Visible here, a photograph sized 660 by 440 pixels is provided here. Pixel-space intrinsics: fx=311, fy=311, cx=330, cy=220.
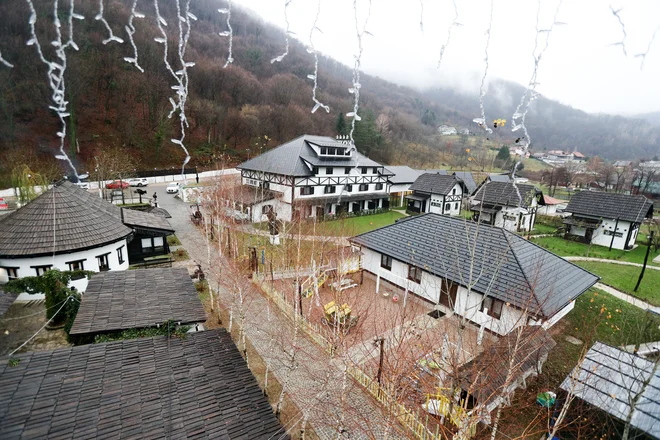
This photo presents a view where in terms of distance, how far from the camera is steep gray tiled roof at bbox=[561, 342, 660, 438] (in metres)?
7.60

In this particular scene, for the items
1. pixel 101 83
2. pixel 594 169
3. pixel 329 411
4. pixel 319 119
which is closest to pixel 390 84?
pixel 319 119

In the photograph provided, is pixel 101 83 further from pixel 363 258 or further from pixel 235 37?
pixel 363 258

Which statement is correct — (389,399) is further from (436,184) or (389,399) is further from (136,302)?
(436,184)

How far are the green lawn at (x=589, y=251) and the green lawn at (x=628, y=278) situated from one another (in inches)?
89.7

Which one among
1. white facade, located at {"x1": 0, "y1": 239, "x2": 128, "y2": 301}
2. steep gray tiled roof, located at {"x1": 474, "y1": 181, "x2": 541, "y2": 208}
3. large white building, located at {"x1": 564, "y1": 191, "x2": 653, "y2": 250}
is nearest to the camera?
white facade, located at {"x1": 0, "y1": 239, "x2": 128, "y2": 301}

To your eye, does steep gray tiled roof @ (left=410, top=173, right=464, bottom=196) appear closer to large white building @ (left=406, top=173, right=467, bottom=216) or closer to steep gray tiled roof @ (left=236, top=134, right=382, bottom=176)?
large white building @ (left=406, top=173, right=467, bottom=216)

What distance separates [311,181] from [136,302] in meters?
24.4

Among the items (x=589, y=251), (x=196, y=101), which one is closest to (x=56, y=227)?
(x=589, y=251)

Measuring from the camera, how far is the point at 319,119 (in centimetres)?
7144

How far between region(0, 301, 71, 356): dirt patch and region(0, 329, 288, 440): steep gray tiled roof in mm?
6152

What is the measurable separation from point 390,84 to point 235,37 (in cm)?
7176

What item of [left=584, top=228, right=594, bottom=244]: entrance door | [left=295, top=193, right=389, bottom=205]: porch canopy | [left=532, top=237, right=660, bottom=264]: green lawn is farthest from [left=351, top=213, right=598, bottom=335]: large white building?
[left=584, top=228, right=594, bottom=244]: entrance door

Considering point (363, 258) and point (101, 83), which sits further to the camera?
point (101, 83)

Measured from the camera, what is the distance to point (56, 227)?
16922mm
